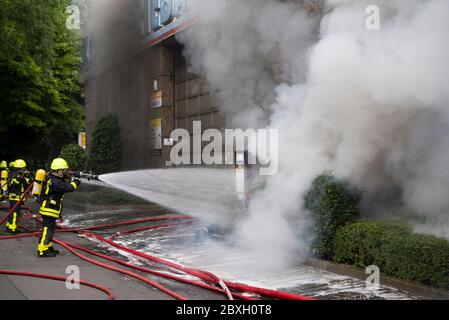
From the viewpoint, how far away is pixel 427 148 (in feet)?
19.9

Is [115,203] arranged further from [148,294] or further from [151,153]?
[148,294]

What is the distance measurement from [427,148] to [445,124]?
50 centimetres

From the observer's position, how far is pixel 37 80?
18891 millimetres

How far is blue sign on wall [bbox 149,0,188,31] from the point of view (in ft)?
38.5

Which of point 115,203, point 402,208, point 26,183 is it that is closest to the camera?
point 402,208

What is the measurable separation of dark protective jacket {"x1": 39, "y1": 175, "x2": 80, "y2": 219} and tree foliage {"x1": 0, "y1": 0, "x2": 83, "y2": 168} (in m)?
8.72

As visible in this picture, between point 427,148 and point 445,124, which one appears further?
point 427,148

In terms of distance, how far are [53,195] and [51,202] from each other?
0.11m

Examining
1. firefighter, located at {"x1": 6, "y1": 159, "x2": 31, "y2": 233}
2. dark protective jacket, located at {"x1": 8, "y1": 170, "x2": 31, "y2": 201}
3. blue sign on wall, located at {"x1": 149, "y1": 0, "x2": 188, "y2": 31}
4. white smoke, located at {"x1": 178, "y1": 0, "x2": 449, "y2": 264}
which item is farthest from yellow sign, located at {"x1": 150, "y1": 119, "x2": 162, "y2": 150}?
white smoke, located at {"x1": 178, "y1": 0, "x2": 449, "y2": 264}

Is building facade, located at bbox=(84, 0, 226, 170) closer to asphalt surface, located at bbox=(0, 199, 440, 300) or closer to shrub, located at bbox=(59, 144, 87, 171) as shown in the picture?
shrub, located at bbox=(59, 144, 87, 171)

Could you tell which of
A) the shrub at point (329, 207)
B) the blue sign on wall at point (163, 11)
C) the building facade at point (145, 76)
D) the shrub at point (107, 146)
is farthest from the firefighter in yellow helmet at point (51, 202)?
the shrub at point (107, 146)

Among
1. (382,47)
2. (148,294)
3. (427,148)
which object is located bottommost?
(148,294)

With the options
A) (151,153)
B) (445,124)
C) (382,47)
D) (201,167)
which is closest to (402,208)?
(445,124)

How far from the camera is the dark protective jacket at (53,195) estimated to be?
7.57 metres
